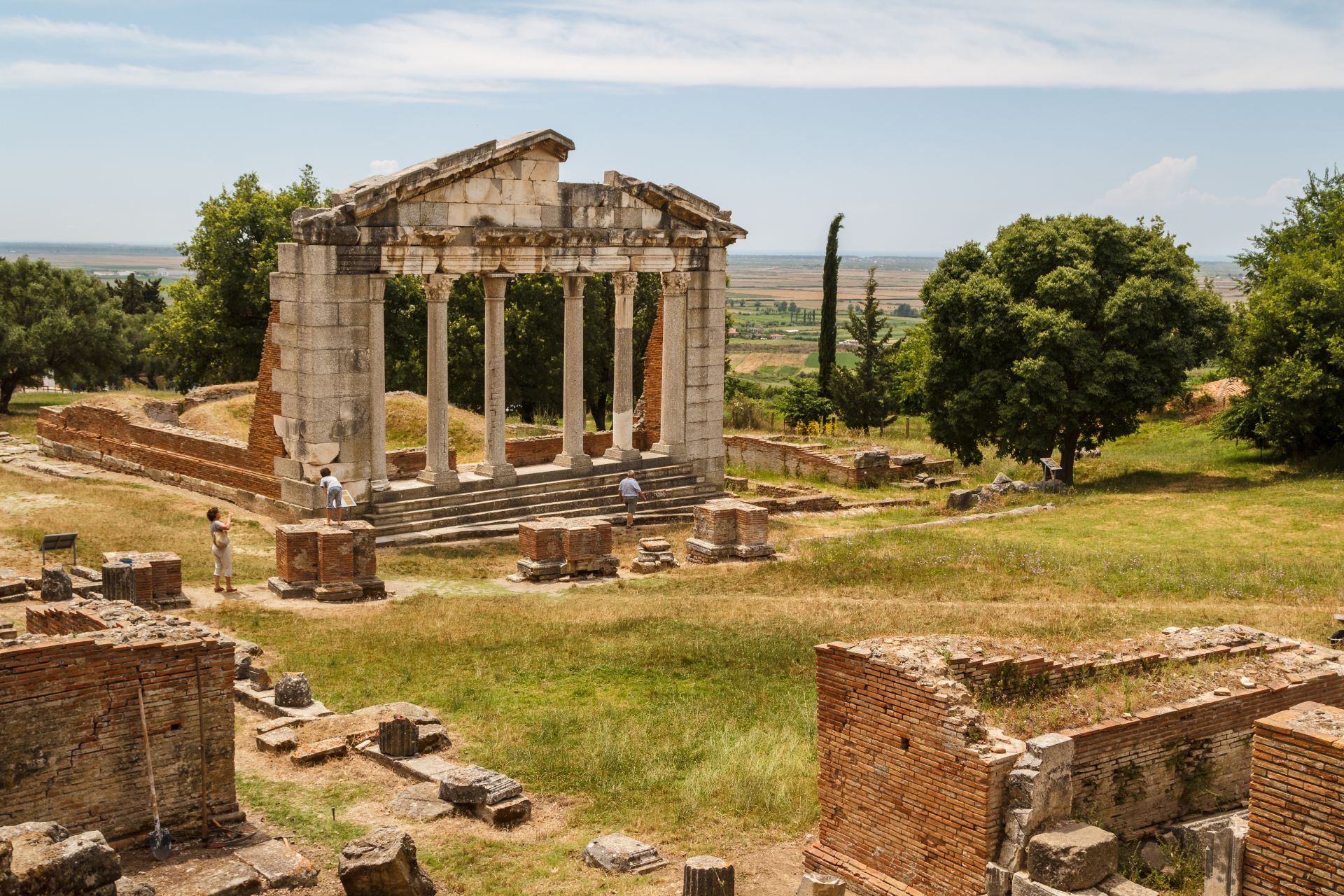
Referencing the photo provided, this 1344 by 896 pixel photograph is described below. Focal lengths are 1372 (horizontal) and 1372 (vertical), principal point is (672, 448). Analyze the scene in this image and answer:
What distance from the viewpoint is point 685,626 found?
20938 millimetres

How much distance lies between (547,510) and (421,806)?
55.2 feet

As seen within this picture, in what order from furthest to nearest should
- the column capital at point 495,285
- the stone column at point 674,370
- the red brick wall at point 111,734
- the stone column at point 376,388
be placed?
the stone column at point 674,370 → the column capital at point 495,285 → the stone column at point 376,388 → the red brick wall at point 111,734

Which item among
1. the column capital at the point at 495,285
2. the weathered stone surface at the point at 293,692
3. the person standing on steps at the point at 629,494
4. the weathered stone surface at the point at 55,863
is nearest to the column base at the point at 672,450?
the person standing on steps at the point at 629,494

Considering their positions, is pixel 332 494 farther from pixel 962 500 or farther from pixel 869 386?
pixel 869 386

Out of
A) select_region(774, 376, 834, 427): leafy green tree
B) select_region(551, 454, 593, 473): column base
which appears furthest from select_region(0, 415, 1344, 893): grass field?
select_region(774, 376, 834, 427): leafy green tree

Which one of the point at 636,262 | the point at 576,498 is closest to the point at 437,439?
the point at 576,498

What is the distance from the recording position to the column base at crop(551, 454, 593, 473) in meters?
31.9

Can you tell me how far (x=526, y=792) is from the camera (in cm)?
1438

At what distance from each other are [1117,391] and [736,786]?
80.7ft

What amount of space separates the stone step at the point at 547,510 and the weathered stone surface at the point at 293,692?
11384 mm

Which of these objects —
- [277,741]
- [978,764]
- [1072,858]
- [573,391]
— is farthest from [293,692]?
[573,391]

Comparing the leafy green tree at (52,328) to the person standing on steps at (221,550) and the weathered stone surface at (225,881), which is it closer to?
the person standing on steps at (221,550)

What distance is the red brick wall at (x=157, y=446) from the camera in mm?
30031

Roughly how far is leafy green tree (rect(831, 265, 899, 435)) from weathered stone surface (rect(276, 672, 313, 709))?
141 ft
